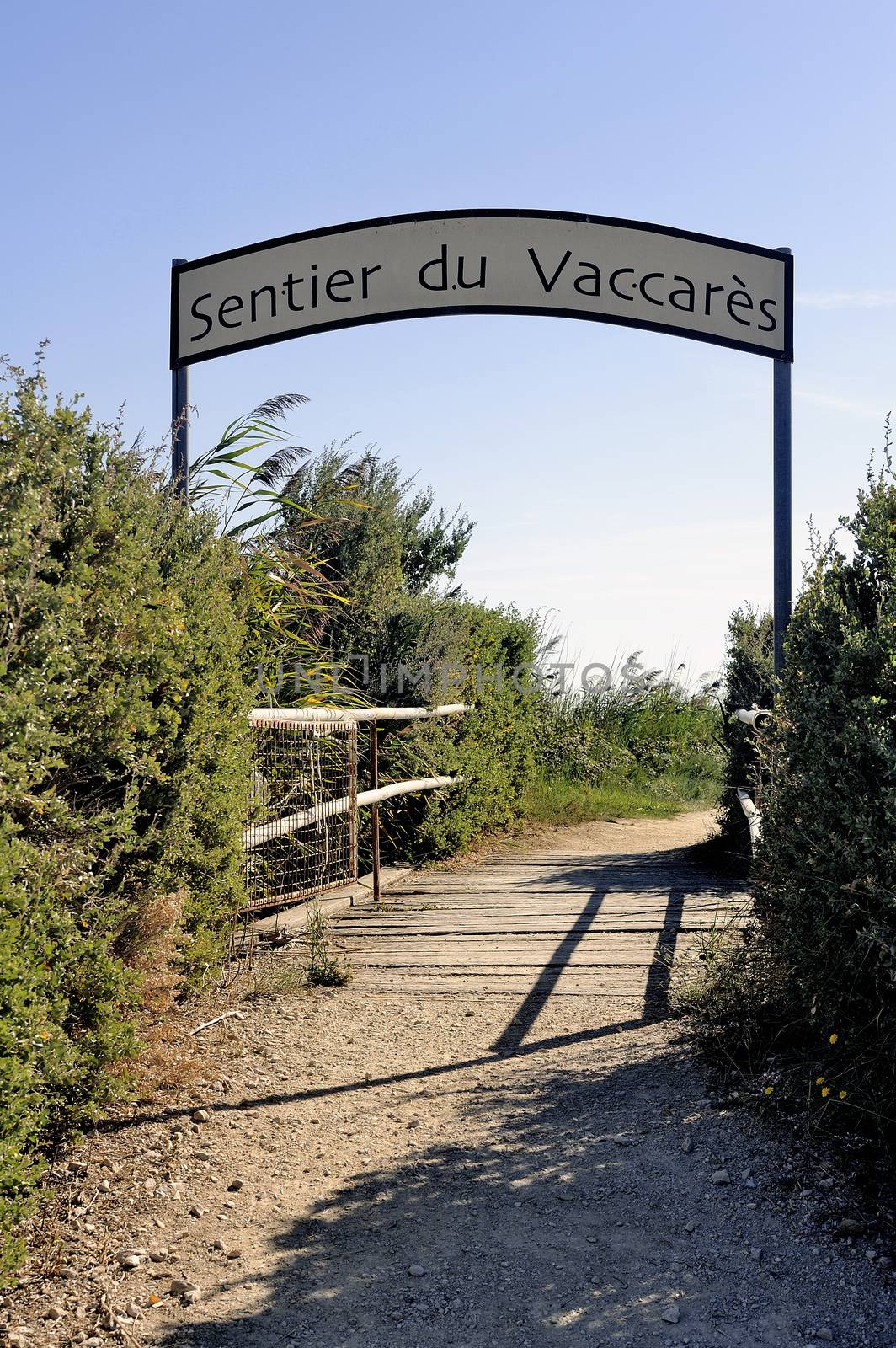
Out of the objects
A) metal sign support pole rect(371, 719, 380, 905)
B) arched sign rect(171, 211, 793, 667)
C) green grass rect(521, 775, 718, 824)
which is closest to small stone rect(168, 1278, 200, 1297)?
arched sign rect(171, 211, 793, 667)

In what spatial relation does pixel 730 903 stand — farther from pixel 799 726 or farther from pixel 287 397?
pixel 287 397

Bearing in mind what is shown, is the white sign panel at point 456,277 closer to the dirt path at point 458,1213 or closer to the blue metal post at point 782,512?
the blue metal post at point 782,512

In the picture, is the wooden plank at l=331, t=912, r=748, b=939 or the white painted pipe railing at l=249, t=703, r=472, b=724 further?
the wooden plank at l=331, t=912, r=748, b=939

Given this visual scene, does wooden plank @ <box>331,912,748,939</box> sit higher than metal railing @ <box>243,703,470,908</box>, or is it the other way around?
metal railing @ <box>243,703,470,908</box>

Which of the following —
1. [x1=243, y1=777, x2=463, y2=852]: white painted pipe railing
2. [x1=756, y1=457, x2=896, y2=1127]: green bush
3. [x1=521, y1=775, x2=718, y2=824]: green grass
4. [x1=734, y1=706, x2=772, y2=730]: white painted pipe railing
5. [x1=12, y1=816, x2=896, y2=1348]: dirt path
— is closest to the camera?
[x1=12, y1=816, x2=896, y2=1348]: dirt path

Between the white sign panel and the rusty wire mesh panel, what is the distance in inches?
89.5

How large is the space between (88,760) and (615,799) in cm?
1105

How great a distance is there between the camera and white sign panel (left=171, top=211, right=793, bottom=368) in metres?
5.86

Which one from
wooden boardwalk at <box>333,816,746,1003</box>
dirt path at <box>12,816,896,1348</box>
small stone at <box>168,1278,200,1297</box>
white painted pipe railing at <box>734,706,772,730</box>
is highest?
white painted pipe railing at <box>734,706,772,730</box>

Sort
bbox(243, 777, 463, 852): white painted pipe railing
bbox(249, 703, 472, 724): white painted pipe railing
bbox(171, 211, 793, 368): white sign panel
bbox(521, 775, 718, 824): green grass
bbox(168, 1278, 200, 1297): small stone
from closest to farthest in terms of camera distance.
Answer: bbox(168, 1278, 200, 1297): small stone
bbox(243, 777, 463, 852): white painted pipe railing
bbox(249, 703, 472, 724): white painted pipe railing
bbox(171, 211, 793, 368): white sign panel
bbox(521, 775, 718, 824): green grass

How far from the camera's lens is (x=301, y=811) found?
6.38 meters

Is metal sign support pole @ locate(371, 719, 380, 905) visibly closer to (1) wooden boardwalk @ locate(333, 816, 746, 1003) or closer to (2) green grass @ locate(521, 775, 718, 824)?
(1) wooden boardwalk @ locate(333, 816, 746, 1003)

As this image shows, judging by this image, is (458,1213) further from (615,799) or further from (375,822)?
(615,799)

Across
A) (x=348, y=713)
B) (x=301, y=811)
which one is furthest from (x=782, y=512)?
(x=301, y=811)
